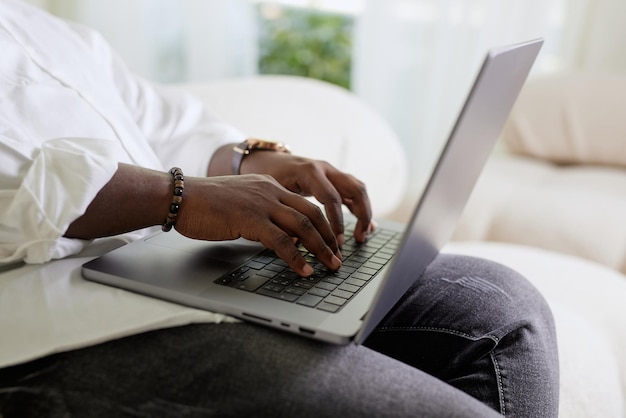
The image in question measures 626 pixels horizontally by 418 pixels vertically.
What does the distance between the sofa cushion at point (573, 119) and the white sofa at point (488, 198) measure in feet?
0.10

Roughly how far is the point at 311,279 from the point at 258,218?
9 cm

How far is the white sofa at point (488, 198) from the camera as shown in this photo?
3.93 ft

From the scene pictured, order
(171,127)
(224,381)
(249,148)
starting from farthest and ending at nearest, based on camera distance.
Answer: (171,127) → (249,148) → (224,381)

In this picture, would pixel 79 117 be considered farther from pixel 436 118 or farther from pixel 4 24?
pixel 436 118

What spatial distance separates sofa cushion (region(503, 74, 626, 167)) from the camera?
2121mm

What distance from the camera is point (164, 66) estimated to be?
2916 mm

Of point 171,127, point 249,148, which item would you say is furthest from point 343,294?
point 171,127

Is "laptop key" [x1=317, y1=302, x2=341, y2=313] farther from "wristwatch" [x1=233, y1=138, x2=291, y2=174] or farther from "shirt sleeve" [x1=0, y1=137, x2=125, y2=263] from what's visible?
"wristwatch" [x1=233, y1=138, x2=291, y2=174]

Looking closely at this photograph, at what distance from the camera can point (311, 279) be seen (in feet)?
2.58

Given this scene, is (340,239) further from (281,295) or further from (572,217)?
(572,217)

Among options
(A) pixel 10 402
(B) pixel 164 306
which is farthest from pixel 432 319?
(A) pixel 10 402

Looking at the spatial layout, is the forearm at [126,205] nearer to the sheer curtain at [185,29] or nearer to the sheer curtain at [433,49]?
the sheer curtain at [433,49]

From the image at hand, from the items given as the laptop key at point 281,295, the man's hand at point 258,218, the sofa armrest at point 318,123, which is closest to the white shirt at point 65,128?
the man's hand at point 258,218

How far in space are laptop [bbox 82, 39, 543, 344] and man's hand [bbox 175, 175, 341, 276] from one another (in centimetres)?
3
